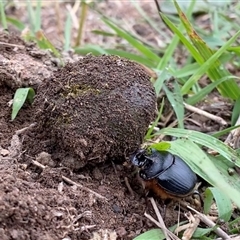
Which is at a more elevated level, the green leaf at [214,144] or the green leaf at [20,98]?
the green leaf at [214,144]

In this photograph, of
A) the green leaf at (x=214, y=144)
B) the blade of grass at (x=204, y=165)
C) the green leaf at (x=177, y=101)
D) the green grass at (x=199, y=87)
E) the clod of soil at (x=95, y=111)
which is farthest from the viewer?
the green leaf at (x=177, y=101)

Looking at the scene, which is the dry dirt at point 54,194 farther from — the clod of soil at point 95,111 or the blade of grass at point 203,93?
the blade of grass at point 203,93

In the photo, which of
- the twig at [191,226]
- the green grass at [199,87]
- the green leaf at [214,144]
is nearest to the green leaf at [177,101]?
the green grass at [199,87]

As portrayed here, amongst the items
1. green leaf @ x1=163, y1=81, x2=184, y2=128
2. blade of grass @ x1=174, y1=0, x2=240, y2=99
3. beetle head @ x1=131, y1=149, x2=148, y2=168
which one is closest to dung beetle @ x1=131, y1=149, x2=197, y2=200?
beetle head @ x1=131, y1=149, x2=148, y2=168

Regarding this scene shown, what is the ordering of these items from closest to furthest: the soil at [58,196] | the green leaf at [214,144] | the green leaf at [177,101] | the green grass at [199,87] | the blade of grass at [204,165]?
the blade of grass at [204,165] → the soil at [58,196] → the green grass at [199,87] → the green leaf at [214,144] → the green leaf at [177,101]

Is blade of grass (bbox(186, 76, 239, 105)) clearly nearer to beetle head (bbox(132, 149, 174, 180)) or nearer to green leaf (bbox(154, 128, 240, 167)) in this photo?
green leaf (bbox(154, 128, 240, 167))

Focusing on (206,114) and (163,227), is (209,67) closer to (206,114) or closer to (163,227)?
(206,114)

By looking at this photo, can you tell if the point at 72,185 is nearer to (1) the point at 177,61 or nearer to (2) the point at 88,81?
(2) the point at 88,81
